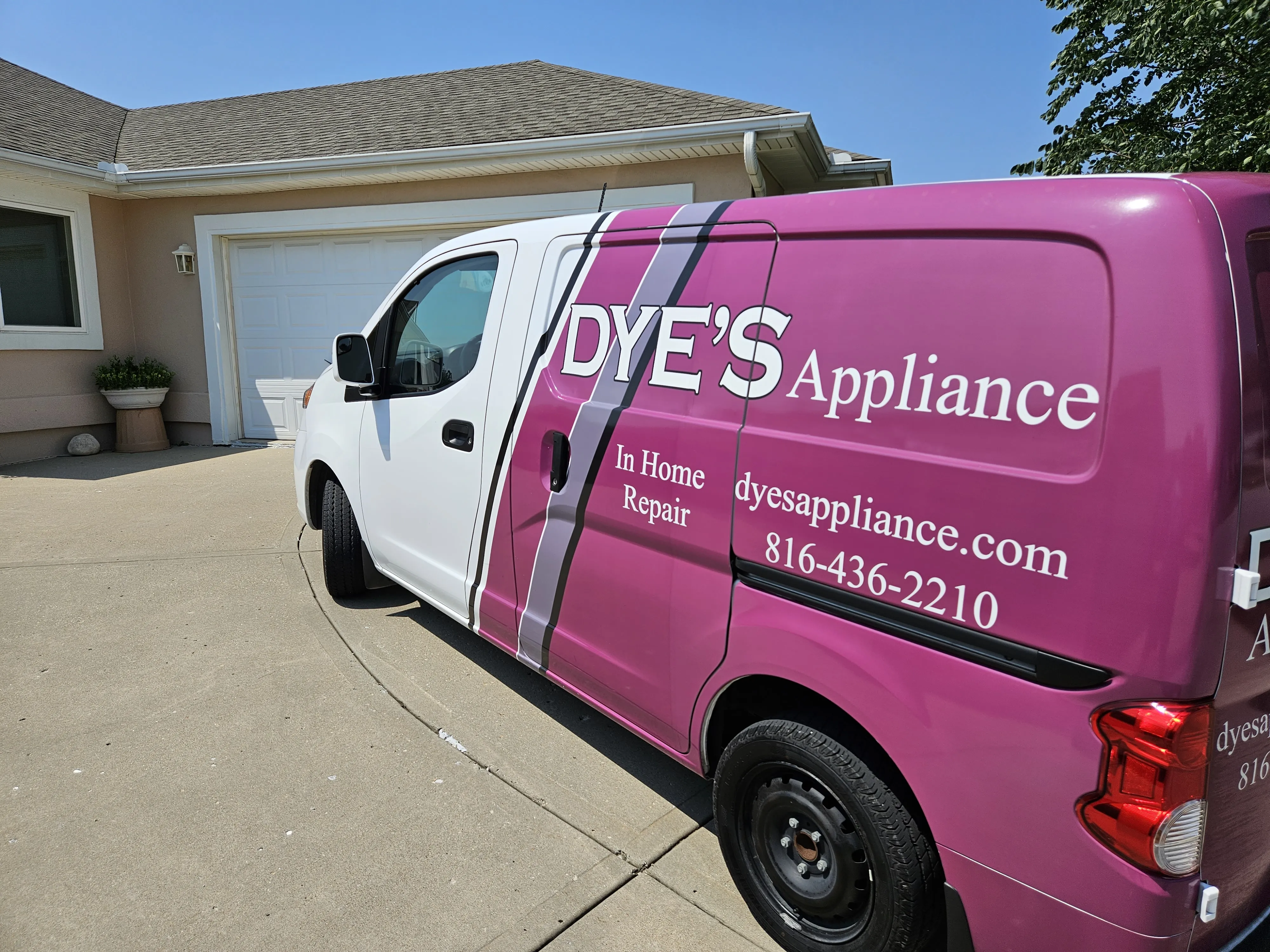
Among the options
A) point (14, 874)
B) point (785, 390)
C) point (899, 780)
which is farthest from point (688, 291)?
point (14, 874)

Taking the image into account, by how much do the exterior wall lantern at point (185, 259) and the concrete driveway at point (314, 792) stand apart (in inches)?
247

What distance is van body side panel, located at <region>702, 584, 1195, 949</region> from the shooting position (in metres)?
1.51

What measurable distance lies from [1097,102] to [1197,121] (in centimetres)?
206

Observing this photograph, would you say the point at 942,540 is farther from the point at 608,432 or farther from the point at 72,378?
the point at 72,378

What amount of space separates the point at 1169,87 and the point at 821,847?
1461 cm

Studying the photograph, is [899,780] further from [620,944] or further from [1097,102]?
[1097,102]

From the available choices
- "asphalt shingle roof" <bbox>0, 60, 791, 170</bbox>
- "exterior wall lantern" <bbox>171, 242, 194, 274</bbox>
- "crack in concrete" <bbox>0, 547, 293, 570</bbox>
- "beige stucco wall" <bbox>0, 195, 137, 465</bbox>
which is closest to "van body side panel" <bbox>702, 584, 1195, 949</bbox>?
"crack in concrete" <bbox>0, 547, 293, 570</bbox>

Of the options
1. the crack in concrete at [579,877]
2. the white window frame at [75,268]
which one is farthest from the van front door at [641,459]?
the white window frame at [75,268]

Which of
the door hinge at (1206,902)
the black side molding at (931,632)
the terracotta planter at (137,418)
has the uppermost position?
the black side molding at (931,632)

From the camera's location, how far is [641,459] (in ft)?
8.06

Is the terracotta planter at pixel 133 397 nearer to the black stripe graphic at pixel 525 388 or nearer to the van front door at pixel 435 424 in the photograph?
the van front door at pixel 435 424

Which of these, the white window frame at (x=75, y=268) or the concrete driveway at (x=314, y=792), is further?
the white window frame at (x=75, y=268)

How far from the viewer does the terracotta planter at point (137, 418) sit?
9.80 m

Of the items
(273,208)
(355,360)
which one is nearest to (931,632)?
(355,360)
